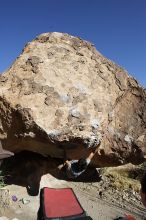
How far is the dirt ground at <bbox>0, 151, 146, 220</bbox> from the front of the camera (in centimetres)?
684

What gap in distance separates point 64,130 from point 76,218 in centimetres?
197

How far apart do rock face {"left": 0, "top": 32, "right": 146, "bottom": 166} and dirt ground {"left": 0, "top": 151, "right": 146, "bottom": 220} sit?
860mm

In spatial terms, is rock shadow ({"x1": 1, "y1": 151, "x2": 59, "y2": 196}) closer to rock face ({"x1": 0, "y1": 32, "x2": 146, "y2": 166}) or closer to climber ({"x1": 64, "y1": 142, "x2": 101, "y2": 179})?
climber ({"x1": 64, "y1": 142, "x2": 101, "y2": 179})

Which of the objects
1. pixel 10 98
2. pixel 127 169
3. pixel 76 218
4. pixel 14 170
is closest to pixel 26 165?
pixel 14 170

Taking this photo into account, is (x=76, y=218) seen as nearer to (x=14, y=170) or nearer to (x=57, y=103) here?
(x=57, y=103)

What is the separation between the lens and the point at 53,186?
8.15m

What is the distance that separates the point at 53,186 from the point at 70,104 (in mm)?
2672

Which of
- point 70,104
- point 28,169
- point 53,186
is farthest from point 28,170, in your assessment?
point 70,104

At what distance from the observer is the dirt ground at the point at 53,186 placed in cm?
684

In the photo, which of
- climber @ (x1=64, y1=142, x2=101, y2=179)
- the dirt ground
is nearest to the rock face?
climber @ (x1=64, y1=142, x2=101, y2=179)

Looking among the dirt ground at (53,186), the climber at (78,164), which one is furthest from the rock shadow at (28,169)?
the climber at (78,164)

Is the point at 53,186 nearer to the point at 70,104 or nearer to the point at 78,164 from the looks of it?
the point at 78,164

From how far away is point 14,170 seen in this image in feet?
24.3

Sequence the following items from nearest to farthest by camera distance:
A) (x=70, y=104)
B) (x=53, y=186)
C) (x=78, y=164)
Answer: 1. (x=70, y=104)
2. (x=78, y=164)
3. (x=53, y=186)
